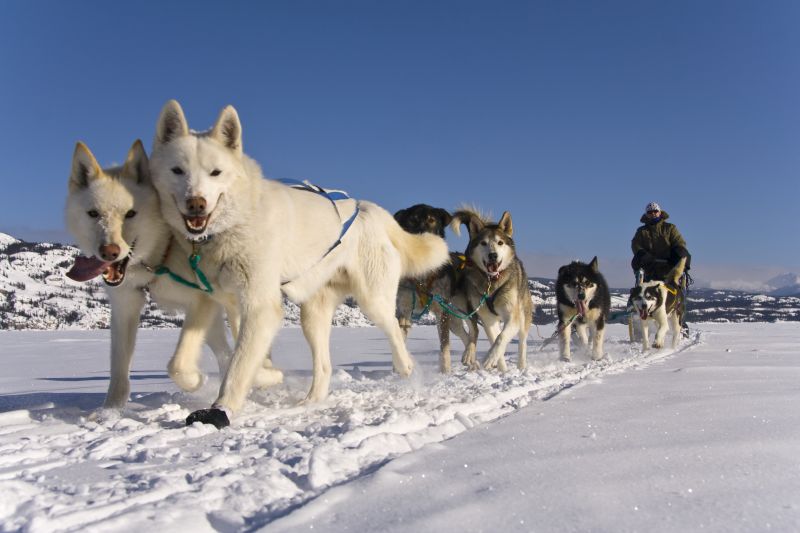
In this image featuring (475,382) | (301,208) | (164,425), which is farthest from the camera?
(475,382)

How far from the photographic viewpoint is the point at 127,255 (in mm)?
2713

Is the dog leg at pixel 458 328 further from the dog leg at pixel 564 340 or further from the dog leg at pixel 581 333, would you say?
the dog leg at pixel 581 333

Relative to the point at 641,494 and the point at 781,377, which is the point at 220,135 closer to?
the point at 641,494

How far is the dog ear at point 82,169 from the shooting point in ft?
8.87

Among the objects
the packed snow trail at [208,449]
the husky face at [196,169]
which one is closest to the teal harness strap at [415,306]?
the packed snow trail at [208,449]

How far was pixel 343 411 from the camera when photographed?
289cm

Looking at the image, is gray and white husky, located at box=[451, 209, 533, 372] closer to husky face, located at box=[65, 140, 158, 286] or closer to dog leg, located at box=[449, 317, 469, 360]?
dog leg, located at box=[449, 317, 469, 360]

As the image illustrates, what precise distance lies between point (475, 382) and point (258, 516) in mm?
2692

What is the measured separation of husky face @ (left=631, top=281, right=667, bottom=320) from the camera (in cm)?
805

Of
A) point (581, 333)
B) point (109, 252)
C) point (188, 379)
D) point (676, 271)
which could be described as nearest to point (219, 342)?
point (188, 379)

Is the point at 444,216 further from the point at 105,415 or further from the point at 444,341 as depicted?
the point at 105,415

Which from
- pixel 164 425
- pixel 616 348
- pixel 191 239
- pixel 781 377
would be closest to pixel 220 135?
pixel 191 239

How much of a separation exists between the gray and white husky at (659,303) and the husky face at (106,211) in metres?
6.74

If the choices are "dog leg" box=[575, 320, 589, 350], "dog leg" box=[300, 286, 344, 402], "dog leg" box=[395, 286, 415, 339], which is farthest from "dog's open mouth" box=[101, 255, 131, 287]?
"dog leg" box=[575, 320, 589, 350]
